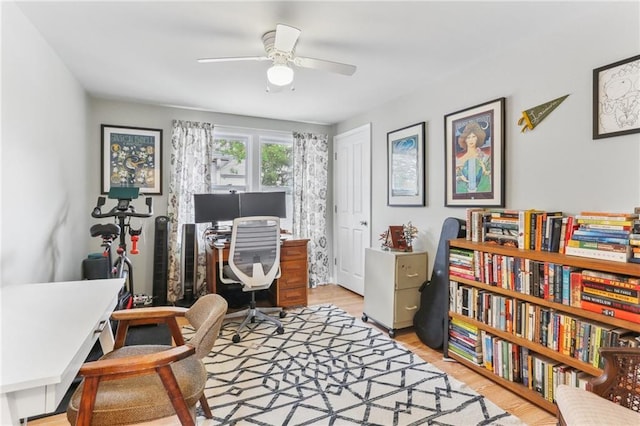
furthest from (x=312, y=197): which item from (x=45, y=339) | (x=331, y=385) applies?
(x=45, y=339)

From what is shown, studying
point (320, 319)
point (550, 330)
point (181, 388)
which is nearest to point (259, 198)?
point (320, 319)

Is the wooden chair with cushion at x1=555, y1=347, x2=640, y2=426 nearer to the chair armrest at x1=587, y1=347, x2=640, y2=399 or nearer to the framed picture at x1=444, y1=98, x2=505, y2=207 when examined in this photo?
the chair armrest at x1=587, y1=347, x2=640, y2=399

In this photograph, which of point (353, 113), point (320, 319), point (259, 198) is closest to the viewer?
point (320, 319)

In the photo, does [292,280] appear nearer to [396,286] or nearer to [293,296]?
[293,296]

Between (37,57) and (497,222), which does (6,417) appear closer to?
(37,57)

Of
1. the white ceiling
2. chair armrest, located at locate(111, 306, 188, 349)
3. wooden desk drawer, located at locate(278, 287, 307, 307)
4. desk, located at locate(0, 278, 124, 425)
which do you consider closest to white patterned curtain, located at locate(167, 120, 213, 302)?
the white ceiling

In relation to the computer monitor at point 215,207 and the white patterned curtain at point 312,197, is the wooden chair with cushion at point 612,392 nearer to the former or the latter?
the computer monitor at point 215,207

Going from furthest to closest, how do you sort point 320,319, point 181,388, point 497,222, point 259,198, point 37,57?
point 259,198
point 320,319
point 497,222
point 37,57
point 181,388

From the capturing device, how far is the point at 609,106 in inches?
72.9

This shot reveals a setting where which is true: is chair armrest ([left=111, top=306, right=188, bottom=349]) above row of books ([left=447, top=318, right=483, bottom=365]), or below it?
above

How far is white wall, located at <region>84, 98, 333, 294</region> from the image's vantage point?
3.52m

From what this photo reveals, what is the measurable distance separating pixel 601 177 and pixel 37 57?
356 centimetres

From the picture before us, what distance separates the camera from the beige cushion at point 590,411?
1171 mm

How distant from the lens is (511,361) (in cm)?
207
